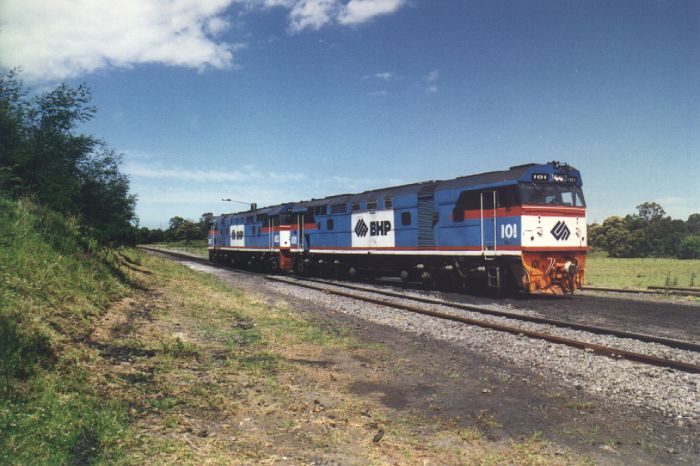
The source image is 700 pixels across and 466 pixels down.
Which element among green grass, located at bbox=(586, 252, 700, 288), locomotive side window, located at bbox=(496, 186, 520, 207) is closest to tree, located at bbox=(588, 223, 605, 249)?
green grass, located at bbox=(586, 252, 700, 288)

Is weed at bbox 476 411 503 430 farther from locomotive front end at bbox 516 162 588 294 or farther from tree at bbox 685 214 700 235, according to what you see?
tree at bbox 685 214 700 235

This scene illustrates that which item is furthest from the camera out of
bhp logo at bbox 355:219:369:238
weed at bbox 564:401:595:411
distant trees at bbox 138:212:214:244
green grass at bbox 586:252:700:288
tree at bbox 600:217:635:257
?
distant trees at bbox 138:212:214:244

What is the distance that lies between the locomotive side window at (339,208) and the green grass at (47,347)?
44.4ft

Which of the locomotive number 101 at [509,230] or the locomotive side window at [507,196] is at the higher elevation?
the locomotive side window at [507,196]

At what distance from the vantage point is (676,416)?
18.4 ft

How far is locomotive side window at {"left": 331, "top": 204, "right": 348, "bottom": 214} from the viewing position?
23536 mm

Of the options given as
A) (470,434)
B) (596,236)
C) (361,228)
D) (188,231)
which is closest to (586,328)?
(470,434)

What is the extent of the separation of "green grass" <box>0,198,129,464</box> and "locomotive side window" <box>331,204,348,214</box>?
13545 millimetres

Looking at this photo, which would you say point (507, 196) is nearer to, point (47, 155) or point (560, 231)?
point (560, 231)

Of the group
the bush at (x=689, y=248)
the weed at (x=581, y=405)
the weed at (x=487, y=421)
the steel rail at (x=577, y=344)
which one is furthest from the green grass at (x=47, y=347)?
the bush at (x=689, y=248)

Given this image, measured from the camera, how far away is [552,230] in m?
15.0

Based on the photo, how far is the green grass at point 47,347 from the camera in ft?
13.1

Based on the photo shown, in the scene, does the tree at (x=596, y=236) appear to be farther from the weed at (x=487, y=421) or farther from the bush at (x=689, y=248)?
the weed at (x=487, y=421)

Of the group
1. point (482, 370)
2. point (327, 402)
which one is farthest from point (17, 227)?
point (482, 370)
